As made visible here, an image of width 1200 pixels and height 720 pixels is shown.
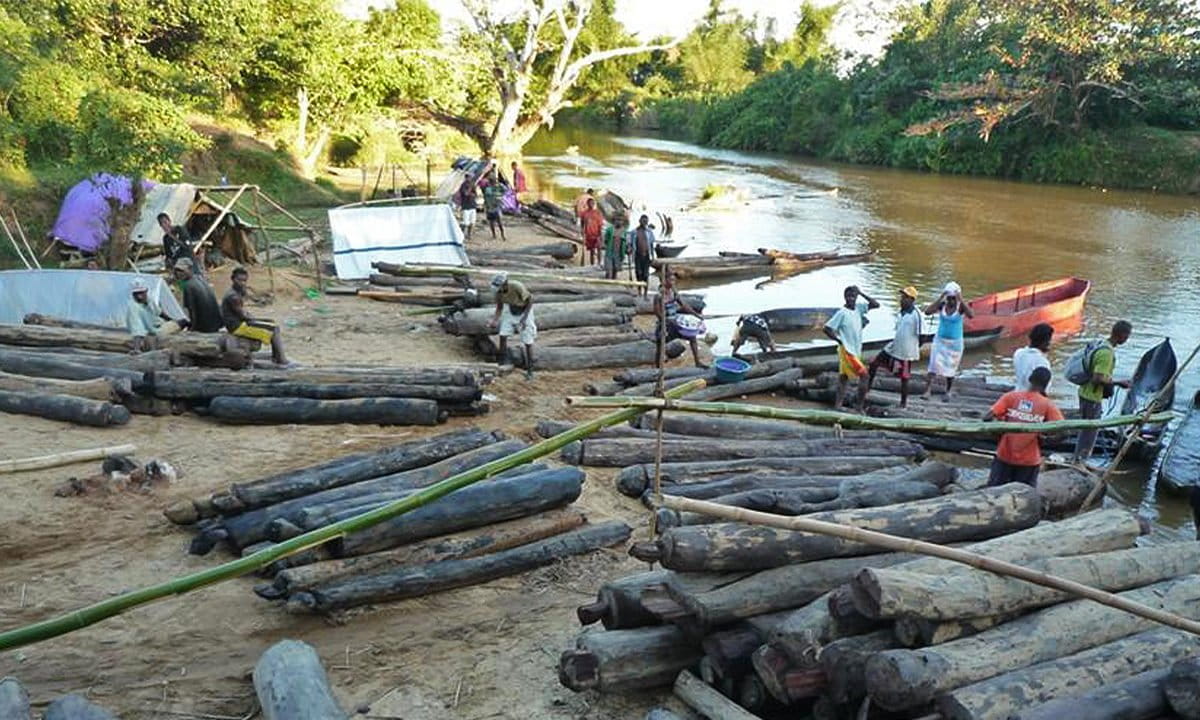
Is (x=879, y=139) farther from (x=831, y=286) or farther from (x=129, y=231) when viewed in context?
(x=129, y=231)

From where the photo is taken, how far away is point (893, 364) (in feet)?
41.6

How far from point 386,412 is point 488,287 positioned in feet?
23.5

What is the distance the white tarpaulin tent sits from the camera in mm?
18391

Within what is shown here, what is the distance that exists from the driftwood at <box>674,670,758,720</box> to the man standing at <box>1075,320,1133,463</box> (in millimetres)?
7066

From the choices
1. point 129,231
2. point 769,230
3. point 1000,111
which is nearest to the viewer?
point 129,231

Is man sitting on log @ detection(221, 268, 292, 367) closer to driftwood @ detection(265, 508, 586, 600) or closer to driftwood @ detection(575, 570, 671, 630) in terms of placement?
driftwood @ detection(265, 508, 586, 600)

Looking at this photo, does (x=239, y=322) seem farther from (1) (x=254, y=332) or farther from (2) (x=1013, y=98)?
(2) (x=1013, y=98)

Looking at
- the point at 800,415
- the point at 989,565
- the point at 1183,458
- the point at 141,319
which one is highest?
the point at 800,415

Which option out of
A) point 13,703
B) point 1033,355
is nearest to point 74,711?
point 13,703

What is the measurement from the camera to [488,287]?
1694 cm

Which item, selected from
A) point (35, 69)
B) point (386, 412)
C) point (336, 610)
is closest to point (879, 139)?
point (35, 69)

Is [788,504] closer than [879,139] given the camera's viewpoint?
Yes

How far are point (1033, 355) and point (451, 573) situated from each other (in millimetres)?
6605

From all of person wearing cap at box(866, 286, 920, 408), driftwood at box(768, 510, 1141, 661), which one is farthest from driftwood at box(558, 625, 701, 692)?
person wearing cap at box(866, 286, 920, 408)
